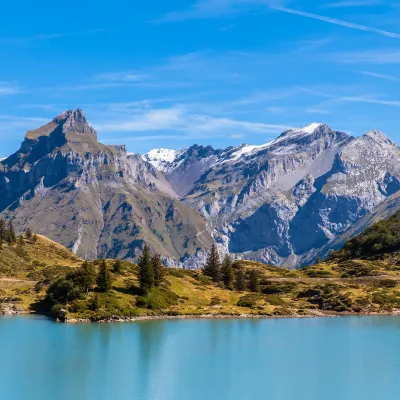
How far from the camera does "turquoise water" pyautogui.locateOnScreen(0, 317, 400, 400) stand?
71000 millimetres

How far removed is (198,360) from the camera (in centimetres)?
8906

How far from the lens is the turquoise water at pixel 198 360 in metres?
71.0

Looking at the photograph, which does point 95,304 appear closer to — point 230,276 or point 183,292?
point 183,292

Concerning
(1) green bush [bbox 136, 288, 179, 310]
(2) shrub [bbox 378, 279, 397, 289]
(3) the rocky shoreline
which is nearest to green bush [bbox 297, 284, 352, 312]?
(2) shrub [bbox 378, 279, 397, 289]

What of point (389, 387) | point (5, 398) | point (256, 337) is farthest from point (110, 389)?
point (256, 337)

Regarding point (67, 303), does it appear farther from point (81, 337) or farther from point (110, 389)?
point (110, 389)

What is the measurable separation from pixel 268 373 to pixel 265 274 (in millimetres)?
105018

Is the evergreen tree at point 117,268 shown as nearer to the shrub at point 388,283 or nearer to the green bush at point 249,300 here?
the green bush at point 249,300

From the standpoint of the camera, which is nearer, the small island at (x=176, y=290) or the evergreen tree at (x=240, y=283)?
the small island at (x=176, y=290)

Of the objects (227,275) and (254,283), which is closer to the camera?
(254,283)

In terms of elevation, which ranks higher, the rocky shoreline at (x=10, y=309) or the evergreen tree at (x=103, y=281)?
the evergreen tree at (x=103, y=281)

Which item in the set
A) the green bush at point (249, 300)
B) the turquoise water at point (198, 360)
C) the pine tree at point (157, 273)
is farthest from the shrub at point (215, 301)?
the turquoise water at point (198, 360)

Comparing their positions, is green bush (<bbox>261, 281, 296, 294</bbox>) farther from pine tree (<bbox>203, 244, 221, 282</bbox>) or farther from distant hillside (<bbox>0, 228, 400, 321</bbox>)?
pine tree (<bbox>203, 244, 221, 282</bbox>)

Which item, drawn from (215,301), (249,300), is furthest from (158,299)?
(249,300)
